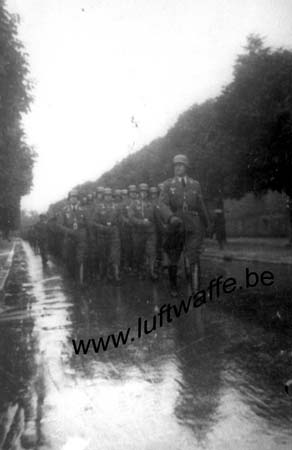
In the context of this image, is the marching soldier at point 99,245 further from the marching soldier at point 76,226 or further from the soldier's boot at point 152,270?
the soldier's boot at point 152,270

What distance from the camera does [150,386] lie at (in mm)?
4727

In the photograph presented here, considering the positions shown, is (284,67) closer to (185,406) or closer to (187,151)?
(187,151)

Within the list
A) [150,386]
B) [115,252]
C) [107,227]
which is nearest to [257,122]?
[107,227]

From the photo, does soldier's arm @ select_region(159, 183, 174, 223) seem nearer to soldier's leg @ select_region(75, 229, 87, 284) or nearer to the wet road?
the wet road

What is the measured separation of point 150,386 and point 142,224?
10.4 metres

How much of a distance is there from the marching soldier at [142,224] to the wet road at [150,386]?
256 inches

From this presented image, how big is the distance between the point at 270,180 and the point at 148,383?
2322cm

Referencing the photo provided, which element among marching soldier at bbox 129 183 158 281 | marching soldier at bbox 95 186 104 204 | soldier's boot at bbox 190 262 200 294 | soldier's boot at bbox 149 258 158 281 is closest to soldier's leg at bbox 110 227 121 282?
marching soldier at bbox 129 183 158 281

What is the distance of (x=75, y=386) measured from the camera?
487 centimetres

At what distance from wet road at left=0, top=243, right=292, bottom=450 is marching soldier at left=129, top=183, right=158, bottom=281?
6.50 metres

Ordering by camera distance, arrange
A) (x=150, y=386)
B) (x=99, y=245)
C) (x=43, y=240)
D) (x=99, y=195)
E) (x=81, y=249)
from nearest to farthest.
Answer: (x=150, y=386)
(x=81, y=249)
(x=99, y=245)
(x=99, y=195)
(x=43, y=240)

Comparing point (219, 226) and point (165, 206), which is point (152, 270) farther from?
point (219, 226)

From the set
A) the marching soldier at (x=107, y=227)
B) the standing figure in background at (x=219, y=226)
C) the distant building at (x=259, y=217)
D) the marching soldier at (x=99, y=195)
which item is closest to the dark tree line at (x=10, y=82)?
the marching soldier at (x=99, y=195)

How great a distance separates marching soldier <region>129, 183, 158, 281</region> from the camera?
14776 mm
